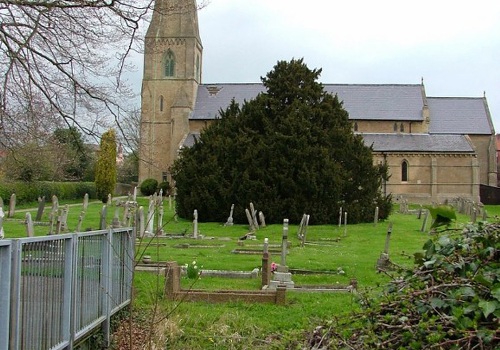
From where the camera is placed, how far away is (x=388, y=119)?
173 feet

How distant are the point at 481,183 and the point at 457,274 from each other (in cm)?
5468

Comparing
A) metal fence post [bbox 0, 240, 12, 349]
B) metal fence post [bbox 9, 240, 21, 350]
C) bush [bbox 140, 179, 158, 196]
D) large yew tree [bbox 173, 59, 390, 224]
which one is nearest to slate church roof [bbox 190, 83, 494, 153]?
bush [bbox 140, 179, 158, 196]

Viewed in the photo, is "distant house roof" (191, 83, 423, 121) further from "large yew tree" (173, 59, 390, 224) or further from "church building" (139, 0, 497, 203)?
"large yew tree" (173, 59, 390, 224)

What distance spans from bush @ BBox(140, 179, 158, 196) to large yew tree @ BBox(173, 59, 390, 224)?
1962 centimetres

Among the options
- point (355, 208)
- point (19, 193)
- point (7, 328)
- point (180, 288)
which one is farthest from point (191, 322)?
point (19, 193)

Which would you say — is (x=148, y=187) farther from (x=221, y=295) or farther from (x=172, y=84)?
(x=221, y=295)

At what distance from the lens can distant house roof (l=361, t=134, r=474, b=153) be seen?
49.5m

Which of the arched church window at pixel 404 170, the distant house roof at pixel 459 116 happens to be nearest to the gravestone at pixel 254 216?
the arched church window at pixel 404 170

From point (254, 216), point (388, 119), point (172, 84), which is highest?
point (172, 84)

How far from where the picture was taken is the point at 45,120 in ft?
35.4

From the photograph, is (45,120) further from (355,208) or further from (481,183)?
(481,183)

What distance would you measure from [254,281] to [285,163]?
54.5ft

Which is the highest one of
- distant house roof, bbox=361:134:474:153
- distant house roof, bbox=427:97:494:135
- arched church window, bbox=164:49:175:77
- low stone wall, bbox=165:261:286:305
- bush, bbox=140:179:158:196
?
arched church window, bbox=164:49:175:77

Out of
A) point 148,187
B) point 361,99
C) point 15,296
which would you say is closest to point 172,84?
point 148,187
